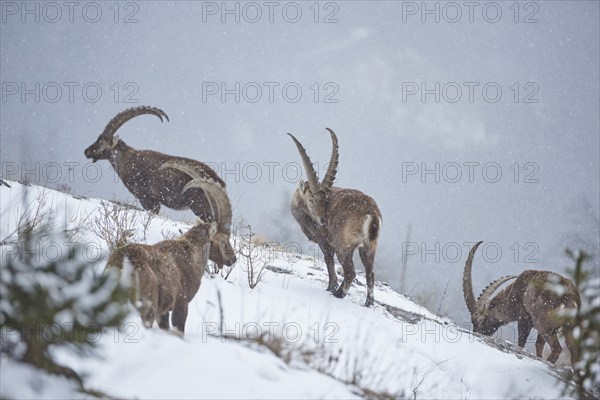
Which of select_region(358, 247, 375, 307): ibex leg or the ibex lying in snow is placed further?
select_region(358, 247, 375, 307): ibex leg

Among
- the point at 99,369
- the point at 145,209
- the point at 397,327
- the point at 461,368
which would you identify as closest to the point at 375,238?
the point at 397,327

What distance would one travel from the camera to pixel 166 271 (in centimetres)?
441

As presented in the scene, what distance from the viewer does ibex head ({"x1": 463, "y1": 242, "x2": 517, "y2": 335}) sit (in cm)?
982

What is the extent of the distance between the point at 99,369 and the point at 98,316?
508 mm

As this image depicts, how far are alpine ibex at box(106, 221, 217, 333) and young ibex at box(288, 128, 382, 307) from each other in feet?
9.89

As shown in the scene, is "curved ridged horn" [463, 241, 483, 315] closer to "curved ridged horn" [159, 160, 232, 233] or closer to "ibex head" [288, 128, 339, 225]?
"ibex head" [288, 128, 339, 225]

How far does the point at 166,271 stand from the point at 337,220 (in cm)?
420

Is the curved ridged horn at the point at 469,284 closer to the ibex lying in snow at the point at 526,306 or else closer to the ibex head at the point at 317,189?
the ibex lying in snow at the point at 526,306

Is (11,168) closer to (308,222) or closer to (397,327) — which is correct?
(308,222)

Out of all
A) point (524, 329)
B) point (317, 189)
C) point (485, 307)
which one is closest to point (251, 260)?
point (317, 189)

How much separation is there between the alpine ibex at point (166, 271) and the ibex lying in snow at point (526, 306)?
5.02 meters

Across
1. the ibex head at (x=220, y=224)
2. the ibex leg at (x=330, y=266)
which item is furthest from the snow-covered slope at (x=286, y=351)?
the ibex head at (x=220, y=224)

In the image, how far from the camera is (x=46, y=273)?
222cm

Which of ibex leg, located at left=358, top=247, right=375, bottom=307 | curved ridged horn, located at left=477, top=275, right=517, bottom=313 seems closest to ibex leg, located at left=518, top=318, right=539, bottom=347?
curved ridged horn, located at left=477, top=275, right=517, bottom=313
